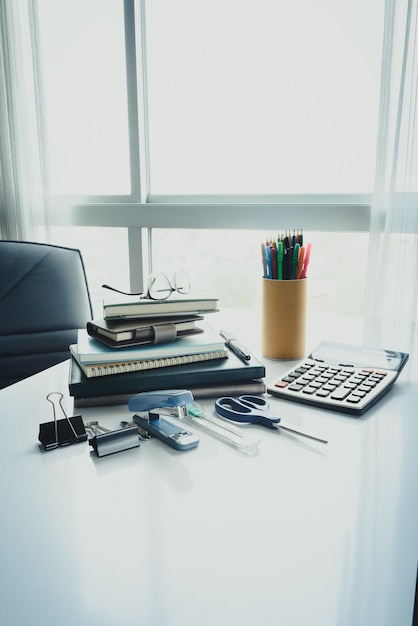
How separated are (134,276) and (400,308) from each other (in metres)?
1.02

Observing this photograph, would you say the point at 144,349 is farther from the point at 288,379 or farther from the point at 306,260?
the point at 306,260

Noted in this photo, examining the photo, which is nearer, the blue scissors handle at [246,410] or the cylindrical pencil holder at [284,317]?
the blue scissors handle at [246,410]

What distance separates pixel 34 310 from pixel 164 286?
1.96 ft

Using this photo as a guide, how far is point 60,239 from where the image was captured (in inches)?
85.6

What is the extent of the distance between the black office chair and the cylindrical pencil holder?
2.00 ft

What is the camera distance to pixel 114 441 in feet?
2.23

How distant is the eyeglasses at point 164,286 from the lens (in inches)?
35.8

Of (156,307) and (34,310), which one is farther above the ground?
(156,307)

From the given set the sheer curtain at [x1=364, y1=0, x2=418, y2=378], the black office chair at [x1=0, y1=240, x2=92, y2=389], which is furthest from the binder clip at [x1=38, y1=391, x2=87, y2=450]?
the sheer curtain at [x1=364, y1=0, x2=418, y2=378]

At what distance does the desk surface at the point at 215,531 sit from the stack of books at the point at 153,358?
0.24 ft

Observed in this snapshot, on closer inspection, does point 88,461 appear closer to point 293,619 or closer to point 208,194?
point 293,619

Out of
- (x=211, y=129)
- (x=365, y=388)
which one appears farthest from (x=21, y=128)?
(x=365, y=388)

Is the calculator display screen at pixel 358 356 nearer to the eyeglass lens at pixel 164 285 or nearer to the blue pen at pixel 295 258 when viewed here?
the blue pen at pixel 295 258

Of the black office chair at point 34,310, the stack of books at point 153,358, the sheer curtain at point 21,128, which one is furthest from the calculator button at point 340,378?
the sheer curtain at point 21,128
